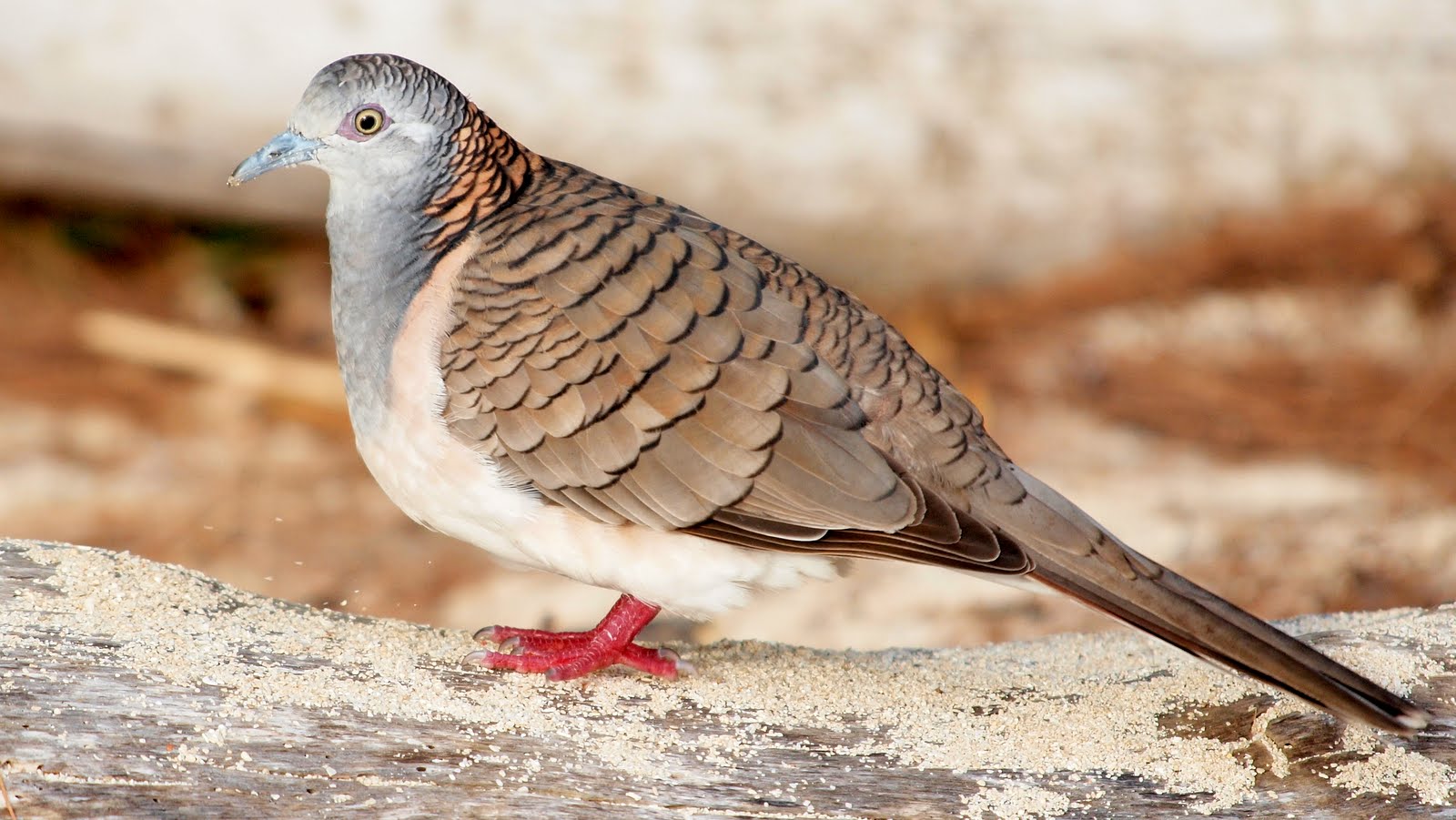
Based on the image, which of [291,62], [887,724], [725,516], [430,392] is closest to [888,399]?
[725,516]

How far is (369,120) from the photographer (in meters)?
→ 3.59

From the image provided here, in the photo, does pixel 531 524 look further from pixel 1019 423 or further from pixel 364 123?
pixel 1019 423

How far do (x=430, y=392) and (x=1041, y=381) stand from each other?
15.5 feet

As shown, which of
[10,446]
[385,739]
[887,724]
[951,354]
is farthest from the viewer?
[951,354]

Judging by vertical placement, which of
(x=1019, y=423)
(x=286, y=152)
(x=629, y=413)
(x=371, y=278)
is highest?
(x=1019, y=423)

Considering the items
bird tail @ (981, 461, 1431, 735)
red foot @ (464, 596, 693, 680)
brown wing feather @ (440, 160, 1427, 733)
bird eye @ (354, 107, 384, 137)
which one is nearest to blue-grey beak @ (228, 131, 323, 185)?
bird eye @ (354, 107, 384, 137)

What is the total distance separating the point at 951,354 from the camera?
25.0ft

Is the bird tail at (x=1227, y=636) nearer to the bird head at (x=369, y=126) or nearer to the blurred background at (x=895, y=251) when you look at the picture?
the bird head at (x=369, y=126)

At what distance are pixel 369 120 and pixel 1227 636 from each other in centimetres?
232

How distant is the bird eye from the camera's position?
3.58 meters

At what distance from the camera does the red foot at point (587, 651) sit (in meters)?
3.50

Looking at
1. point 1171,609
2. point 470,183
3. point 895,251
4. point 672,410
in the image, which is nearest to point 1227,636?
point 1171,609

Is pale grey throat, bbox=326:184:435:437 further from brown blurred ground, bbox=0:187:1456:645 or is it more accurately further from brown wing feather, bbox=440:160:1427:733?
brown blurred ground, bbox=0:187:1456:645

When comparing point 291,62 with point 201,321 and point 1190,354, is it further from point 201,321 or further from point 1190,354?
point 1190,354
